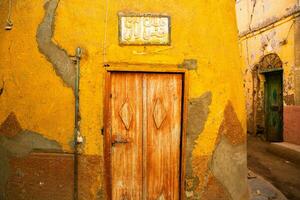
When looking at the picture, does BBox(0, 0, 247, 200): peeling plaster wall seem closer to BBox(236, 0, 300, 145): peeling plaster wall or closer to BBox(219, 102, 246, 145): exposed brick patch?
BBox(219, 102, 246, 145): exposed brick patch

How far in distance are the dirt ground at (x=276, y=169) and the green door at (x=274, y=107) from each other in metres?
1.03

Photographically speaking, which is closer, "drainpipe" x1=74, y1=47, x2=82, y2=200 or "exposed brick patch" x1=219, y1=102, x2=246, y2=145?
"drainpipe" x1=74, y1=47, x2=82, y2=200

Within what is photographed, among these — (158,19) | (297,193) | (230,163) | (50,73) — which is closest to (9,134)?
(50,73)

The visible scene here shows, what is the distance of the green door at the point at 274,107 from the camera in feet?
35.5

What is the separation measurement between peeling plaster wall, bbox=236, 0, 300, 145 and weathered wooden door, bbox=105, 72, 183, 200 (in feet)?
21.3

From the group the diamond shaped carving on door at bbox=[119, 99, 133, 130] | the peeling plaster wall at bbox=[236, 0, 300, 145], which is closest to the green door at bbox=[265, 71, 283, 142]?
the peeling plaster wall at bbox=[236, 0, 300, 145]

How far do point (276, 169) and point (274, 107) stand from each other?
3942 mm

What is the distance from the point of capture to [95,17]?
442 cm

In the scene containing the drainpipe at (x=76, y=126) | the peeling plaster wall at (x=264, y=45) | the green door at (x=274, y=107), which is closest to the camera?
the drainpipe at (x=76, y=126)

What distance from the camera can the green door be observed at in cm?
1083

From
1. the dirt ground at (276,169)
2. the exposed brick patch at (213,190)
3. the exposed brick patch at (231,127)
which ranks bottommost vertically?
the dirt ground at (276,169)

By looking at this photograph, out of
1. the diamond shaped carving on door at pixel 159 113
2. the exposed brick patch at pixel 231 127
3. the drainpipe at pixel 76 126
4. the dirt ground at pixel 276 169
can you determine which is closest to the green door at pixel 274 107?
the dirt ground at pixel 276 169

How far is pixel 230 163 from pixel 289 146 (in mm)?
5093

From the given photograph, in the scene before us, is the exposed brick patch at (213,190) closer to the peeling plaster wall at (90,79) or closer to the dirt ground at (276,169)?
the peeling plaster wall at (90,79)
